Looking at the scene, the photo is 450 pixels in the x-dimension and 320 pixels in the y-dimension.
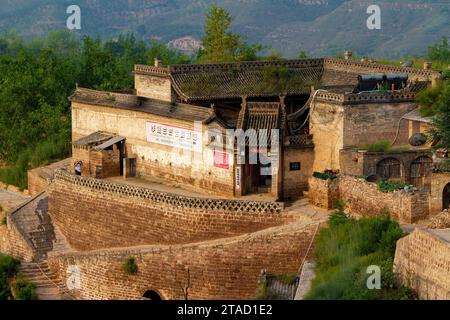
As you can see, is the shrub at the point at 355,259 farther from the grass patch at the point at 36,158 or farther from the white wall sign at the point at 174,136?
the grass patch at the point at 36,158

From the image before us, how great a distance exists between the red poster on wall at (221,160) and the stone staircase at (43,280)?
584cm

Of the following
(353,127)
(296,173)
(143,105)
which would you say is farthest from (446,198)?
(143,105)

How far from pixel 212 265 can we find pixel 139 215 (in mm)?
4893

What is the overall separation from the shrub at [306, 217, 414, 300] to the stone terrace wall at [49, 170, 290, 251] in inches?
129

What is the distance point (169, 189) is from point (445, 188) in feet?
31.9

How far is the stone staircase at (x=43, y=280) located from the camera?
3838cm

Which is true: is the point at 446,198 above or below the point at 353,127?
below

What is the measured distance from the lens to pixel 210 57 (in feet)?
180

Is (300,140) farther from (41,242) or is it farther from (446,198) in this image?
(41,242)

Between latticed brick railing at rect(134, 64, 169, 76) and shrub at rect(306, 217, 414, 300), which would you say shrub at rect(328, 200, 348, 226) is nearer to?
shrub at rect(306, 217, 414, 300)

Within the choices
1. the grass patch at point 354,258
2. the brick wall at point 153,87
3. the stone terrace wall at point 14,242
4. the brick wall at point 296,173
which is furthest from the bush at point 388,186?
the brick wall at point 153,87

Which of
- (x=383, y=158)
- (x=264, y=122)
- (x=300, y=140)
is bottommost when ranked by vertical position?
(x=383, y=158)

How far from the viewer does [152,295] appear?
123ft

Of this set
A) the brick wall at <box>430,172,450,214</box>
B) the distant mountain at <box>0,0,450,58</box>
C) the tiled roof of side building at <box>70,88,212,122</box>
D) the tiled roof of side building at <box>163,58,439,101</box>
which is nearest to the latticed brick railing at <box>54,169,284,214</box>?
the tiled roof of side building at <box>70,88,212,122</box>
